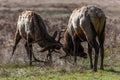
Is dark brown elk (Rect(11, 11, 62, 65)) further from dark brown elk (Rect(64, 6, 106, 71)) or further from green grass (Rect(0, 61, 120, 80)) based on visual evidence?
dark brown elk (Rect(64, 6, 106, 71))

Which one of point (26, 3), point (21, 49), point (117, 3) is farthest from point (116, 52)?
point (117, 3)

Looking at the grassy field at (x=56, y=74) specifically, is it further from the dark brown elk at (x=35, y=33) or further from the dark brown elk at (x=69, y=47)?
the dark brown elk at (x=69, y=47)

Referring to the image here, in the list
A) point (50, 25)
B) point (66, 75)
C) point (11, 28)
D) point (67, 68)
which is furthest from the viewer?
point (50, 25)

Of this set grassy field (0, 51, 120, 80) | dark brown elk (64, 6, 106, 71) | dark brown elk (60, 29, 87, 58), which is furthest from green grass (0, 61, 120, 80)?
dark brown elk (60, 29, 87, 58)

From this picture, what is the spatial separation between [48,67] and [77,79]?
3013mm

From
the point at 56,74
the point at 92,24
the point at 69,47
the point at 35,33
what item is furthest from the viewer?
the point at 69,47

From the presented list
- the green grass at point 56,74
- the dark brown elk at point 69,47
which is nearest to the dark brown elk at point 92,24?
the green grass at point 56,74

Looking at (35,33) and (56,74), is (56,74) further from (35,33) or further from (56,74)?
(35,33)

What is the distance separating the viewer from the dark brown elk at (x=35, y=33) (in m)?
18.3

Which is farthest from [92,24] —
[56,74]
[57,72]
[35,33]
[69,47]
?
[35,33]

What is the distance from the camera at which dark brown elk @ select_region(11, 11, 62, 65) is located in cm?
1828

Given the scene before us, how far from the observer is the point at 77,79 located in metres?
15.0

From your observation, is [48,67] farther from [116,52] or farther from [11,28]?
[11,28]

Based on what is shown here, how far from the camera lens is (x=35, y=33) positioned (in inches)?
756
